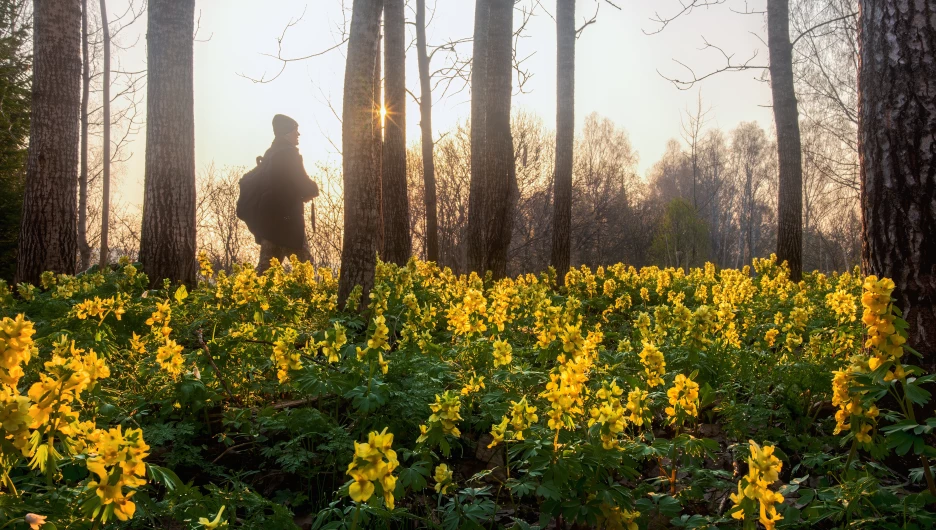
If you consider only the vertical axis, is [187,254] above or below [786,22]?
below

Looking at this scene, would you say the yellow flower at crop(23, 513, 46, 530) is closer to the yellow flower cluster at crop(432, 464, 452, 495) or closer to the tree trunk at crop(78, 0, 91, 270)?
the yellow flower cluster at crop(432, 464, 452, 495)

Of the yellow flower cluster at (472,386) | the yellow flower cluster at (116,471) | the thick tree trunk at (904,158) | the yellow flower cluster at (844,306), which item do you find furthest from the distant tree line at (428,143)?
the yellow flower cluster at (116,471)

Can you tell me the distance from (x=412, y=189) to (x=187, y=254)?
17378 mm

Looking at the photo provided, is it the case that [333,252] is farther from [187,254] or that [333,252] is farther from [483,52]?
[187,254]

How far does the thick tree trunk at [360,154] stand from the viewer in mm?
6195

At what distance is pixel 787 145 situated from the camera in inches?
455

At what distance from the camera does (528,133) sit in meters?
28.9

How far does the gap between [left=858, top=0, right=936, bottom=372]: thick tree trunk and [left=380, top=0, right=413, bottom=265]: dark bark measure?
23.1 ft

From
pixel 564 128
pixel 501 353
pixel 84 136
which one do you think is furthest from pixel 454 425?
pixel 84 136

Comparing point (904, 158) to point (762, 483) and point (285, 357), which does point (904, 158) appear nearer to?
point (762, 483)

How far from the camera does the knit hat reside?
13.0 meters

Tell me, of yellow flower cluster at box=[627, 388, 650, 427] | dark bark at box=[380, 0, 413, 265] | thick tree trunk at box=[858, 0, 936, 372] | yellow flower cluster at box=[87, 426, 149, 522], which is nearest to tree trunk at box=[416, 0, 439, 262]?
dark bark at box=[380, 0, 413, 265]

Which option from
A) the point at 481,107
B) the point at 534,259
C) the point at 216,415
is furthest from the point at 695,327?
the point at 534,259

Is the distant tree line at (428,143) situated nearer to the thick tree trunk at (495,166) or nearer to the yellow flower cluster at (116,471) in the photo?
the thick tree trunk at (495,166)
